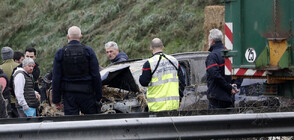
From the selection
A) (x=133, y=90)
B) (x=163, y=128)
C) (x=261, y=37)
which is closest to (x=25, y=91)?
(x=133, y=90)

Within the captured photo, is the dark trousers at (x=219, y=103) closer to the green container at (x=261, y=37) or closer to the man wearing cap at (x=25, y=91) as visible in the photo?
the green container at (x=261, y=37)

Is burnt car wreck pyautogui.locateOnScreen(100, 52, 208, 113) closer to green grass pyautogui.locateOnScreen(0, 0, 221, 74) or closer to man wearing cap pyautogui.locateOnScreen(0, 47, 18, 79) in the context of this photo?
man wearing cap pyautogui.locateOnScreen(0, 47, 18, 79)

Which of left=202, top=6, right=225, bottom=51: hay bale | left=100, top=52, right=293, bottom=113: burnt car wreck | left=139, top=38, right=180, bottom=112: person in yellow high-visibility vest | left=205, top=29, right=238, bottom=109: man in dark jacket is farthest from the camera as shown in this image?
left=202, top=6, right=225, bottom=51: hay bale

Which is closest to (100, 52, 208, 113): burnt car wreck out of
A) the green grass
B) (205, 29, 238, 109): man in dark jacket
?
(205, 29, 238, 109): man in dark jacket

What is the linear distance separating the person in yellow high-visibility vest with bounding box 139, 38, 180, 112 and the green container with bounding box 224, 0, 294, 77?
2.81ft

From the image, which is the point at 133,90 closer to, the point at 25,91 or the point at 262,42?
the point at 25,91

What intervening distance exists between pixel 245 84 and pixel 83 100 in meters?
3.04

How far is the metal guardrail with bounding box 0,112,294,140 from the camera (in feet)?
17.7

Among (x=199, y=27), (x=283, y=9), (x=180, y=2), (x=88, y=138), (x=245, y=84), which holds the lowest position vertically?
(x=88, y=138)

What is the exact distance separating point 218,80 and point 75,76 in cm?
220

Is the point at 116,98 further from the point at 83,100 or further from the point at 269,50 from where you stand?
the point at 269,50

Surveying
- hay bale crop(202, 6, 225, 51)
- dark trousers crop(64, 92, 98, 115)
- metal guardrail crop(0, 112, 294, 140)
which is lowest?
metal guardrail crop(0, 112, 294, 140)

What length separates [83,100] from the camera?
8.09m

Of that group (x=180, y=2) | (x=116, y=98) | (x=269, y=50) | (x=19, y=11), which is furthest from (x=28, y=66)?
(x=19, y=11)
